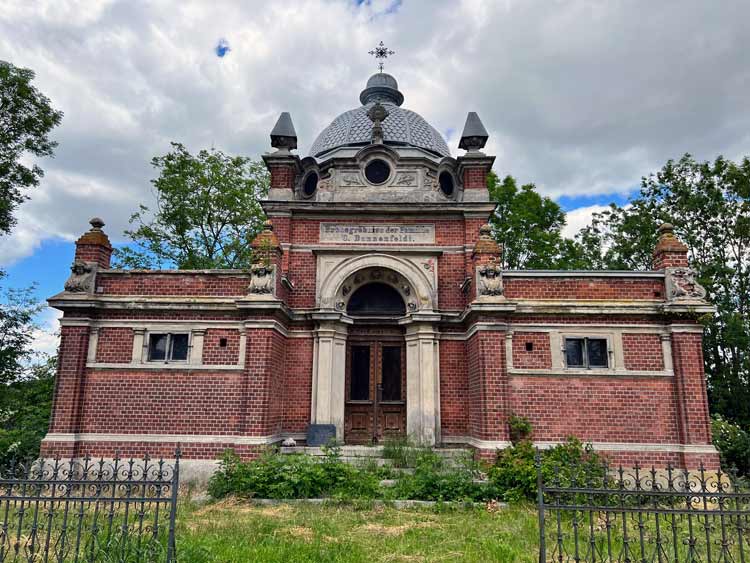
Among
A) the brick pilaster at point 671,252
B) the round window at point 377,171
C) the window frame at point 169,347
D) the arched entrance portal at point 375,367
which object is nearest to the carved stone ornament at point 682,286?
the brick pilaster at point 671,252

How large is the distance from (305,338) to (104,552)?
7469mm

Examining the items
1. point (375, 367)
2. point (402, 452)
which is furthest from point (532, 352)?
point (375, 367)

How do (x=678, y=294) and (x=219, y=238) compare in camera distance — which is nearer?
(x=678, y=294)

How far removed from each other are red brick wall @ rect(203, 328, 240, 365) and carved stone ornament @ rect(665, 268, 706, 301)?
9.29m

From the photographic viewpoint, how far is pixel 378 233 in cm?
1314

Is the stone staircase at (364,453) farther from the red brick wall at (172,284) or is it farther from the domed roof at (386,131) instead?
the domed roof at (386,131)

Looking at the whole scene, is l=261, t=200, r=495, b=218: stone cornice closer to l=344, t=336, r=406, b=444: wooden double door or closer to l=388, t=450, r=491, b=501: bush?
l=344, t=336, r=406, b=444: wooden double door

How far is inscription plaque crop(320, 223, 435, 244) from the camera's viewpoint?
1311cm

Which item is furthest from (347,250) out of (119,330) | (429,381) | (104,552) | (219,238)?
(219,238)

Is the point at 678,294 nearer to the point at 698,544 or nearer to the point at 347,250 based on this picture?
the point at 698,544

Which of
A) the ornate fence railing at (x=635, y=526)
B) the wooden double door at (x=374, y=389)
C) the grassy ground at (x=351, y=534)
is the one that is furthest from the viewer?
the wooden double door at (x=374, y=389)

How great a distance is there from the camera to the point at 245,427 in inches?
418

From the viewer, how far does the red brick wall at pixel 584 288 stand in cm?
1133

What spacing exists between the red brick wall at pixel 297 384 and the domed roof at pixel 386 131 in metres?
6.58
